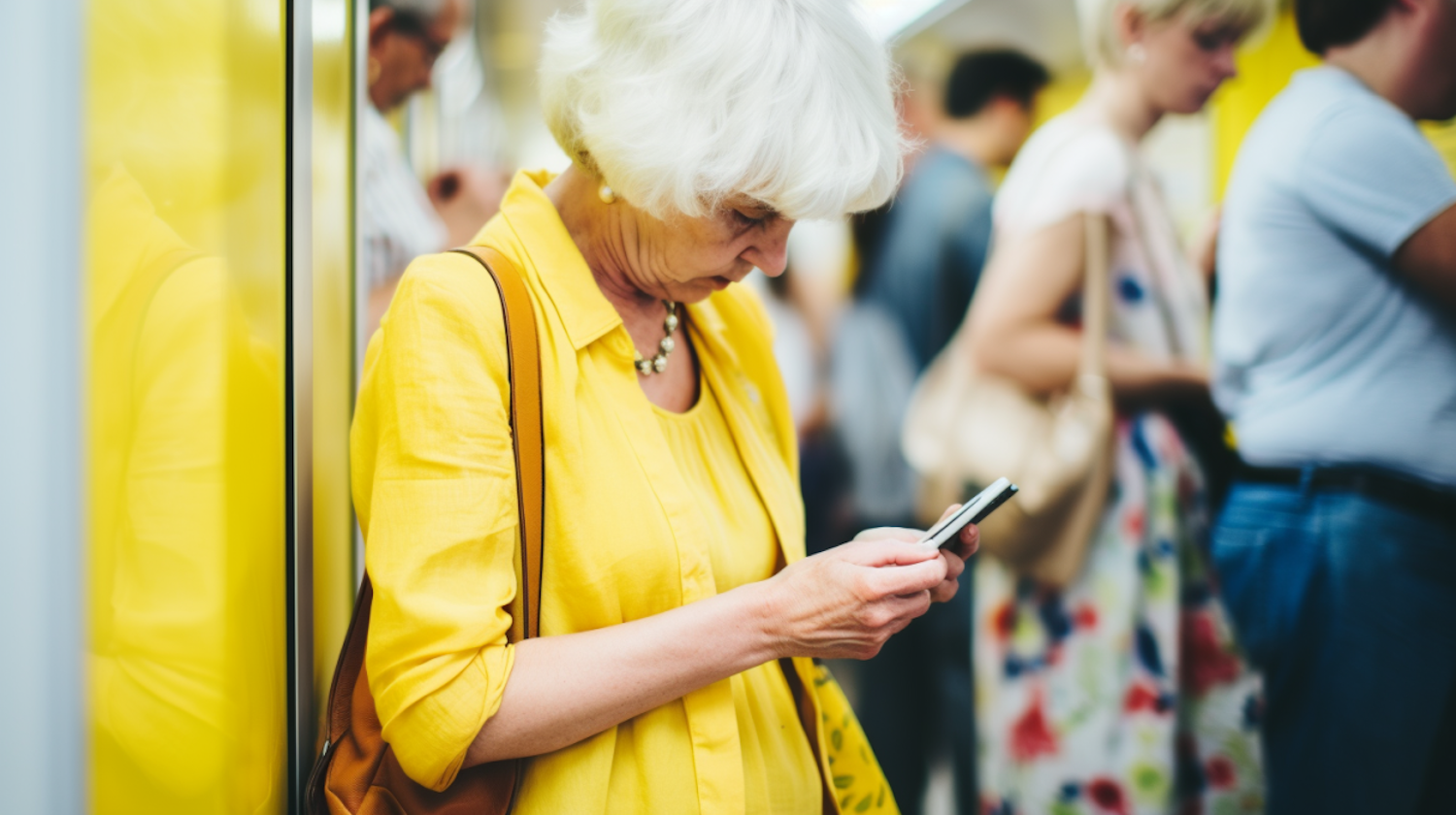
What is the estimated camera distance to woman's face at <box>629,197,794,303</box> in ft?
3.11

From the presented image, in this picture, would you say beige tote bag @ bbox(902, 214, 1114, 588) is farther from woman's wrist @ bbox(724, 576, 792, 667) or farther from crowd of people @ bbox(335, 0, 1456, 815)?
woman's wrist @ bbox(724, 576, 792, 667)

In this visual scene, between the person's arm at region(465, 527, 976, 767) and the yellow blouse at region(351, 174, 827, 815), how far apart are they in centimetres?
4

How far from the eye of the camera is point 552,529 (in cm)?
87

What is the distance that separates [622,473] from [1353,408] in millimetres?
1237

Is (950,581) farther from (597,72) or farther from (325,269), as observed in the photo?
(325,269)

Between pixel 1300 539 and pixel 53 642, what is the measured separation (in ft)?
5.62

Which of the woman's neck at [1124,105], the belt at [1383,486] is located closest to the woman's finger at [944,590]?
the belt at [1383,486]

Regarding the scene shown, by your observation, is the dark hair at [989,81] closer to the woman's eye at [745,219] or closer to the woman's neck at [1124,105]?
the woman's neck at [1124,105]

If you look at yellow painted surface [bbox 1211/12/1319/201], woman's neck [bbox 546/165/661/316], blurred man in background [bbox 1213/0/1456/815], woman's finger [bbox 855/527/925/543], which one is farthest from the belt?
woman's neck [bbox 546/165/661/316]

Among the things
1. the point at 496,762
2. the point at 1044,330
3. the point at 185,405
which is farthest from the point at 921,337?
the point at 185,405

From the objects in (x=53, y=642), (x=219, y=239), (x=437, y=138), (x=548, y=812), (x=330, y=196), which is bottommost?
(x=548, y=812)

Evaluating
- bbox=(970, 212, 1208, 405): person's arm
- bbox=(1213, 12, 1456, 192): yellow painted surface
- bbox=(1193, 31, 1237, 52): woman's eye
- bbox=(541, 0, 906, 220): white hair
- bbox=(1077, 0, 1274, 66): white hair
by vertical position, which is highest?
bbox=(1077, 0, 1274, 66): white hair

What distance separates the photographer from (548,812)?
0.87 metres

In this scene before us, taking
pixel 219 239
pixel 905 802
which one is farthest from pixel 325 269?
pixel 905 802
